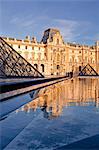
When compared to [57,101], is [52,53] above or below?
above

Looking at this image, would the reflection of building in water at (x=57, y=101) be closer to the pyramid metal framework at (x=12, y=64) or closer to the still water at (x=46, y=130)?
the still water at (x=46, y=130)

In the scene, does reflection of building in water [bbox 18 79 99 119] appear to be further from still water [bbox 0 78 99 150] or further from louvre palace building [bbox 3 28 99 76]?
louvre palace building [bbox 3 28 99 76]

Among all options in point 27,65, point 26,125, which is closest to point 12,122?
point 26,125

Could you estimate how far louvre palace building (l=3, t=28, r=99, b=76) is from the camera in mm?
77125

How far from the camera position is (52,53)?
8238 cm

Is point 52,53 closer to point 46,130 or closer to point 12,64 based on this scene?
point 12,64

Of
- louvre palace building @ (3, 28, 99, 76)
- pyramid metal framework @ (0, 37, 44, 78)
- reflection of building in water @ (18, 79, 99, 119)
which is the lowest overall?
reflection of building in water @ (18, 79, 99, 119)

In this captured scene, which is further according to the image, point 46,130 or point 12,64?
point 12,64

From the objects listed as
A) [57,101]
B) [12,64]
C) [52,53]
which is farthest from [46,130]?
[52,53]

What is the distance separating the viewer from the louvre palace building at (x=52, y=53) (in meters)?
77.1

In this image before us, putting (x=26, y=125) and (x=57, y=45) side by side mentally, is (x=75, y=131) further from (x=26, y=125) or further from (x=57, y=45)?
(x=57, y=45)

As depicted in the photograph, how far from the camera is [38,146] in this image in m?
3.45

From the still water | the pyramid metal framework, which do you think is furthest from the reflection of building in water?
the pyramid metal framework

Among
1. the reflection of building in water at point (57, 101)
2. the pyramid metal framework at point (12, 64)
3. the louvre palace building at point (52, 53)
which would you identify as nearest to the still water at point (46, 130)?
the reflection of building in water at point (57, 101)
